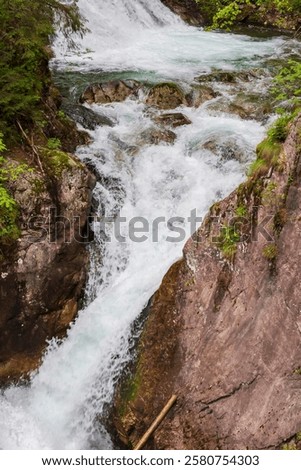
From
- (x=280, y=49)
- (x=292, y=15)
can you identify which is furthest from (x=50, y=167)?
(x=292, y=15)

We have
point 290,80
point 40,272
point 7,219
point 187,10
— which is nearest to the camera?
point 290,80

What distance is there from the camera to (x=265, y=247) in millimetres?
5324

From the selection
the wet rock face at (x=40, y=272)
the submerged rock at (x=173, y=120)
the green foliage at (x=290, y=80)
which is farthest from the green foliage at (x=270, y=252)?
the submerged rock at (x=173, y=120)

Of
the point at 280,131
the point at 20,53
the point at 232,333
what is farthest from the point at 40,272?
the point at 280,131

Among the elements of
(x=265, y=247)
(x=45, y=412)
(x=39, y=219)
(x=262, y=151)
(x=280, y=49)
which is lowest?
(x=45, y=412)

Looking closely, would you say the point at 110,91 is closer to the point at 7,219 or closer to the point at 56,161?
the point at 56,161

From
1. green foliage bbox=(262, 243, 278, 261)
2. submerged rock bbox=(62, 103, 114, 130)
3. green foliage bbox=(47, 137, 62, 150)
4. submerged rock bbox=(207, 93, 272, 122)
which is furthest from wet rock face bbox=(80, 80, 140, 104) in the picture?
green foliage bbox=(262, 243, 278, 261)

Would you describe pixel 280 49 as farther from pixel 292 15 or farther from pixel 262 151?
pixel 262 151

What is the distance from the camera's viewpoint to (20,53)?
25.3 feet

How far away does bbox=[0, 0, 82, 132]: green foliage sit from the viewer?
717 centimetres

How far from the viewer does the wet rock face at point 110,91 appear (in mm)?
11508

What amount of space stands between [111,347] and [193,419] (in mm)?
1822

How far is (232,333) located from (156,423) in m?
1.63

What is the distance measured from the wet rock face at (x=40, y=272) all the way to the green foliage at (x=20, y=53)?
1306 mm
